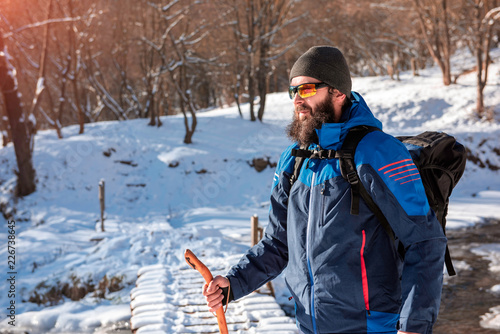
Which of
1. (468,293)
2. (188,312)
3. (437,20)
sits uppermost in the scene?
(437,20)

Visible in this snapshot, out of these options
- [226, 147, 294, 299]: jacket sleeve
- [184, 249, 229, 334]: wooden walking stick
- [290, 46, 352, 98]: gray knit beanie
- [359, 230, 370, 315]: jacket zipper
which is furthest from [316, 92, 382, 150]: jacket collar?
[184, 249, 229, 334]: wooden walking stick

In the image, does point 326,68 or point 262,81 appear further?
point 262,81

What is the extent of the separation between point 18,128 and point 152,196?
15.9 ft

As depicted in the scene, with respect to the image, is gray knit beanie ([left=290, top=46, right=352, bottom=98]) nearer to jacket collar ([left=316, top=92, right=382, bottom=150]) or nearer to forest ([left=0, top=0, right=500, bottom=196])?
jacket collar ([left=316, top=92, right=382, bottom=150])

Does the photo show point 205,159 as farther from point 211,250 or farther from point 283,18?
point 283,18

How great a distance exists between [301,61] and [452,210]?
12.7 metres

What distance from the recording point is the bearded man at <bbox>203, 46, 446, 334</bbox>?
1701 millimetres

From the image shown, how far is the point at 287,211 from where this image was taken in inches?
86.1

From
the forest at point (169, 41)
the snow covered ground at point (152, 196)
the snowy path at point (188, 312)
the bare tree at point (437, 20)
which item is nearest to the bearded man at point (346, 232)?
the snowy path at point (188, 312)

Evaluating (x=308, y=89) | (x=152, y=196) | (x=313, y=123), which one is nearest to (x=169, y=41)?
(x=152, y=196)

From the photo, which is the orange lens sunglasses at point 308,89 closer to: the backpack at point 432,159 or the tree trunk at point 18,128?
the backpack at point 432,159

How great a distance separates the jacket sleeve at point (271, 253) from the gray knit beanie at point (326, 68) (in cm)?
43

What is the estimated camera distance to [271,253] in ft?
7.47

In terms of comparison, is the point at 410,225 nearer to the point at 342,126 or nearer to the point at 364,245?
the point at 364,245
